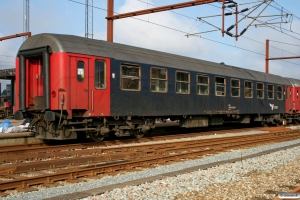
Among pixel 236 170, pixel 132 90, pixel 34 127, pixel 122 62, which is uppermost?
pixel 122 62

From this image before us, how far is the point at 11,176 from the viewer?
7.50 metres

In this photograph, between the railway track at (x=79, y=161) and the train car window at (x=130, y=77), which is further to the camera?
the train car window at (x=130, y=77)

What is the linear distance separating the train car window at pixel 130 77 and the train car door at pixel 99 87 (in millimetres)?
767

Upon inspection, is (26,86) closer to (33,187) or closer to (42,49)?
(42,49)

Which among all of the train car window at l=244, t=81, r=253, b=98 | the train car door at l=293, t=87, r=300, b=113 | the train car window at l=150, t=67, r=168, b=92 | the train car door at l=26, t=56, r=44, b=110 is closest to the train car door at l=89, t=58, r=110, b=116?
the train car door at l=26, t=56, r=44, b=110

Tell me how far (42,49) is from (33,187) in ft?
19.6

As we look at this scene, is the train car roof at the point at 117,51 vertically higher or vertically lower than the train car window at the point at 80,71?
higher

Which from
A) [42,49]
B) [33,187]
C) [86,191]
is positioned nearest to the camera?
[86,191]

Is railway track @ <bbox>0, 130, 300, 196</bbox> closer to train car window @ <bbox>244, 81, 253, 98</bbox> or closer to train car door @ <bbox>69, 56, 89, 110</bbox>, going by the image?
train car door @ <bbox>69, 56, 89, 110</bbox>

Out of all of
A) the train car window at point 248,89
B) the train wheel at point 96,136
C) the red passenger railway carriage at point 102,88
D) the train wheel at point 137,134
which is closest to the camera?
the red passenger railway carriage at point 102,88

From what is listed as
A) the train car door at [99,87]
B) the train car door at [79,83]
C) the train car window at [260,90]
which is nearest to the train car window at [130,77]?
the train car door at [99,87]

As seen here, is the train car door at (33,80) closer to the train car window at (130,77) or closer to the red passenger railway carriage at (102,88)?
the red passenger railway carriage at (102,88)

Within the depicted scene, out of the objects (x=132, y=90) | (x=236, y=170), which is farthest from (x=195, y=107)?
(x=236, y=170)

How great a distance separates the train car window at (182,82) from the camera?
15804 mm
